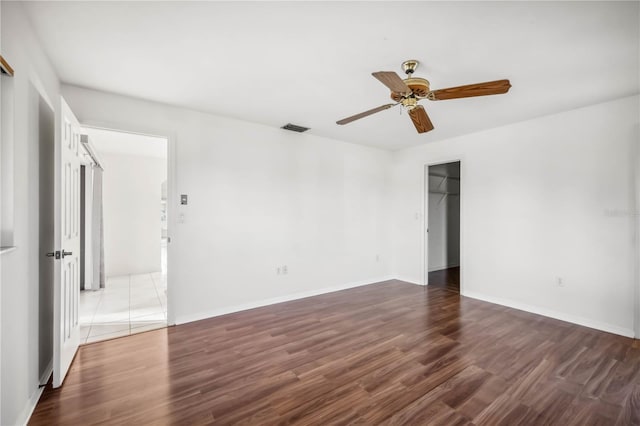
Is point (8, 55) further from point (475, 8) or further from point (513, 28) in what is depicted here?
Answer: point (513, 28)

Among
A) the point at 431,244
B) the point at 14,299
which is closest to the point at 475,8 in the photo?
the point at 14,299

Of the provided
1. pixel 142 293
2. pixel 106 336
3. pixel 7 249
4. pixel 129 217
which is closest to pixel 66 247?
pixel 7 249

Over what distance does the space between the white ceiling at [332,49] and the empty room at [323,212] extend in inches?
0.7

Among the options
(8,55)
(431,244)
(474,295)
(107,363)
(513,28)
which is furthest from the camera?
(431,244)

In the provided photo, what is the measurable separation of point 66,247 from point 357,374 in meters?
2.52

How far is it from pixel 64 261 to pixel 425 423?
2816 mm

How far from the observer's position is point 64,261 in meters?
2.22

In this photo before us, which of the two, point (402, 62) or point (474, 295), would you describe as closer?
point (402, 62)

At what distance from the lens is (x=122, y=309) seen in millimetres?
3857

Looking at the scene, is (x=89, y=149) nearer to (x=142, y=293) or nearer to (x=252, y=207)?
(x=142, y=293)

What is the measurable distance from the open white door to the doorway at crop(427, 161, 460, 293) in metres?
5.40

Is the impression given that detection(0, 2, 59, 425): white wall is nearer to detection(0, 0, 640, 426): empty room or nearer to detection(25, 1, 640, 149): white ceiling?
detection(0, 0, 640, 426): empty room

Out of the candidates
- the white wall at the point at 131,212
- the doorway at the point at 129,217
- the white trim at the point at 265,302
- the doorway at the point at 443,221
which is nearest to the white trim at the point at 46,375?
the white trim at the point at 265,302

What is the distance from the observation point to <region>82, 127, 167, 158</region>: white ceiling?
4609 millimetres
